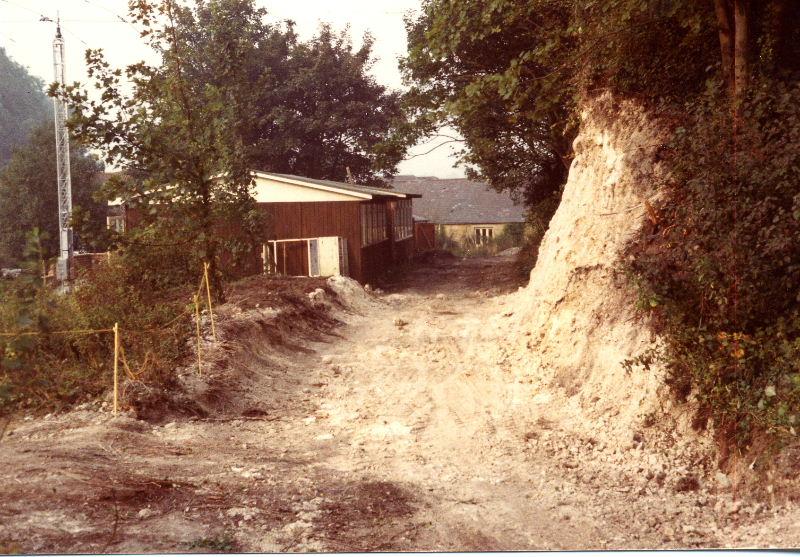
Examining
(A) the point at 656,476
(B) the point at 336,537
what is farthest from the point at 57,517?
(A) the point at 656,476

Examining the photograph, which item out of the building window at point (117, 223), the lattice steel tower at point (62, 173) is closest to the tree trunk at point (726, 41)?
the lattice steel tower at point (62, 173)

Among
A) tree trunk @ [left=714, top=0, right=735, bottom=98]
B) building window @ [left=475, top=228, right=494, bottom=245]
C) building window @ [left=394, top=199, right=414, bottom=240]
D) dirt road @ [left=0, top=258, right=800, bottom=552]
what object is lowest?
dirt road @ [left=0, top=258, right=800, bottom=552]

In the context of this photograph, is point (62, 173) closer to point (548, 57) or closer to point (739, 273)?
point (548, 57)

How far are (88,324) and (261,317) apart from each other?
3.99 metres

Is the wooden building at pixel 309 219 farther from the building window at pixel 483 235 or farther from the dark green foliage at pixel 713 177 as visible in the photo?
the building window at pixel 483 235

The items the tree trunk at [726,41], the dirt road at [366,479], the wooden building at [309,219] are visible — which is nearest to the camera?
the dirt road at [366,479]

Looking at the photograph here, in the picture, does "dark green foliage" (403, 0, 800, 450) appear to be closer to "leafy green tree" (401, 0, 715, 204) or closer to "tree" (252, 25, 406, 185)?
"leafy green tree" (401, 0, 715, 204)

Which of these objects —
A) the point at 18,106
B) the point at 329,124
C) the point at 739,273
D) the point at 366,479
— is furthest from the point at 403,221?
the point at 366,479

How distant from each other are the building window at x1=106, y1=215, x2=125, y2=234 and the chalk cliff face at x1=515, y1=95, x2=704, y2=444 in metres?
7.03

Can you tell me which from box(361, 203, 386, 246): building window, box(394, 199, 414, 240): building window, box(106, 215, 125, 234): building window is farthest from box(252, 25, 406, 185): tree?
box(394, 199, 414, 240): building window

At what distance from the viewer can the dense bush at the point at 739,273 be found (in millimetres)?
7043

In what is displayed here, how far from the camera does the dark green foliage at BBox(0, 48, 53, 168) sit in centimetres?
739

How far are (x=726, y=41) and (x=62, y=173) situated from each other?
8684mm

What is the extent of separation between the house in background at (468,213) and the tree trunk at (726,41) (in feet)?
74.2
